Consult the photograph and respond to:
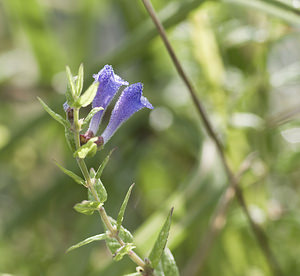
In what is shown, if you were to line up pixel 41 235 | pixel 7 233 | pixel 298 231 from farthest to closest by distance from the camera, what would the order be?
pixel 41 235 < pixel 7 233 < pixel 298 231

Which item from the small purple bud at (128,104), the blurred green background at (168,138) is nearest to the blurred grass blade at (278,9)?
the blurred green background at (168,138)

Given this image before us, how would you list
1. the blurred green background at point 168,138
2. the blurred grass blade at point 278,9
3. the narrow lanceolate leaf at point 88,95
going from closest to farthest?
the narrow lanceolate leaf at point 88,95
the blurred grass blade at point 278,9
the blurred green background at point 168,138

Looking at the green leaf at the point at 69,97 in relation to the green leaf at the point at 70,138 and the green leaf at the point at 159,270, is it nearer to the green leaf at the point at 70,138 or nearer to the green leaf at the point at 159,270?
the green leaf at the point at 70,138

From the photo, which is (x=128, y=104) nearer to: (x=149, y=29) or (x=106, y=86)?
(x=106, y=86)

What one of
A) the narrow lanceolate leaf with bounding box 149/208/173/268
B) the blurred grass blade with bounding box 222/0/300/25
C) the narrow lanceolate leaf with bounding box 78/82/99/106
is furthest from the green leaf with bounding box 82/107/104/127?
the blurred grass blade with bounding box 222/0/300/25

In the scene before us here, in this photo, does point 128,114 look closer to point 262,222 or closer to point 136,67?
point 262,222

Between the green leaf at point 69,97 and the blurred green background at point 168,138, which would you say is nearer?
the green leaf at point 69,97

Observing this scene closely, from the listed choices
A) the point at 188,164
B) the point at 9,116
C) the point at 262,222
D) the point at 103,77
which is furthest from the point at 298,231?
Answer: the point at 9,116

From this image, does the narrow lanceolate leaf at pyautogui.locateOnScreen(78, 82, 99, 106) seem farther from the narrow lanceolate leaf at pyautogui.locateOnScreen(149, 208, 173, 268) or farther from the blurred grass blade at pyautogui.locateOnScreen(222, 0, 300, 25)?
the blurred grass blade at pyautogui.locateOnScreen(222, 0, 300, 25)
